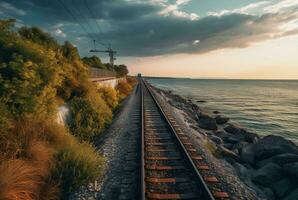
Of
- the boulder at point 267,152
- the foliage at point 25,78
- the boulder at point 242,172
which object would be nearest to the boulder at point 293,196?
the boulder at point 242,172

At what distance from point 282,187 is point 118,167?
16.4ft

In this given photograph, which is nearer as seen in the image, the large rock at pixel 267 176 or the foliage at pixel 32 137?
the foliage at pixel 32 137

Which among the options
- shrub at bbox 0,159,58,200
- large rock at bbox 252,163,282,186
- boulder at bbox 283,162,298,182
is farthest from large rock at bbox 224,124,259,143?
shrub at bbox 0,159,58,200

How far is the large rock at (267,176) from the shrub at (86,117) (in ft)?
22.1

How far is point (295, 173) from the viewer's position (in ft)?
25.1

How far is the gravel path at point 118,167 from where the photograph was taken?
5.80 m

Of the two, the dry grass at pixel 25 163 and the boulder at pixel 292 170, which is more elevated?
the dry grass at pixel 25 163

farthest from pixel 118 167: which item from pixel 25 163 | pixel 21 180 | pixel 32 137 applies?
pixel 21 180

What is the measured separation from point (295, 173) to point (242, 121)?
21668 millimetres

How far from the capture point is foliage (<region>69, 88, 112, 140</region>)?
10617mm

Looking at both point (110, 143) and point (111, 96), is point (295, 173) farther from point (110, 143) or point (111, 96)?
point (111, 96)

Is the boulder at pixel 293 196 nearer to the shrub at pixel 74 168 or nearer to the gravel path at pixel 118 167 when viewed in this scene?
the gravel path at pixel 118 167

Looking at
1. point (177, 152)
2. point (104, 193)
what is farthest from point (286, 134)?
point (104, 193)

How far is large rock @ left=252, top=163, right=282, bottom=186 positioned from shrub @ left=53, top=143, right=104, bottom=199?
5.07 metres
